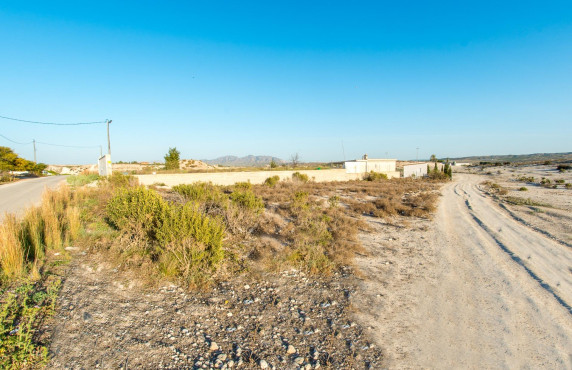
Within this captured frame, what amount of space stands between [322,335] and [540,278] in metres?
5.10

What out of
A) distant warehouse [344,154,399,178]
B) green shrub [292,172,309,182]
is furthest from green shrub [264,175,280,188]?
distant warehouse [344,154,399,178]

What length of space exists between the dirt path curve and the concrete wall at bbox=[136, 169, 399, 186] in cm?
1847

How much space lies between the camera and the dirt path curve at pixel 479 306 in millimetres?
3410

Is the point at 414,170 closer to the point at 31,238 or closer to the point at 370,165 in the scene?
the point at 370,165

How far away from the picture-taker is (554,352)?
347 cm

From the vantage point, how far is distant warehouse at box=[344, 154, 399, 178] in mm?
35312

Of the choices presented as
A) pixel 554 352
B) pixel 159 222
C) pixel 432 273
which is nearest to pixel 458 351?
pixel 554 352

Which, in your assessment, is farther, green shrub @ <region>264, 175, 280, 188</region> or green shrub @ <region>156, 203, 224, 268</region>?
green shrub @ <region>264, 175, 280, 188</region>

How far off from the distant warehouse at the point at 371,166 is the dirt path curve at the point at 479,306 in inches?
1078

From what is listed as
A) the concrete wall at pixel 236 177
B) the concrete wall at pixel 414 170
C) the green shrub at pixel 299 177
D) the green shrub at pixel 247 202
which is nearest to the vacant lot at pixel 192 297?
the green shrub at pixel 247 202

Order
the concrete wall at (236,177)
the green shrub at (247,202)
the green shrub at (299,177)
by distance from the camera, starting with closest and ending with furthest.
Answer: the green shrub at (247,202) < the concrete wall at (236,177) < the green shrub at (299,177)

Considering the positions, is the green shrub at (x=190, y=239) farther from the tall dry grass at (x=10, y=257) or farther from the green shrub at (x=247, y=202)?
the green shrub at (x=247, y=202)

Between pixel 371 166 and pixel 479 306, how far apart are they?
3484cm

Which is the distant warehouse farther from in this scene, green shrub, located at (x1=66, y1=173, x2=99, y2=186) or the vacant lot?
the vacant lot
